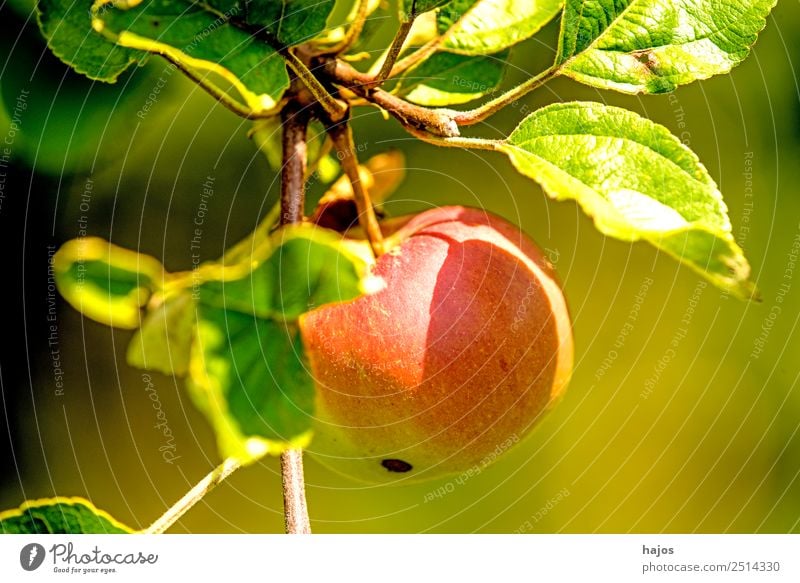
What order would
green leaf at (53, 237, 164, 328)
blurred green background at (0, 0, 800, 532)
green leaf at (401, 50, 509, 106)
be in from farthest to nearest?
blurred green background at (0, 0, 800, 532), green leaf at (401, 50, 509, 106), green leaf at (53, 237, 164, 328)

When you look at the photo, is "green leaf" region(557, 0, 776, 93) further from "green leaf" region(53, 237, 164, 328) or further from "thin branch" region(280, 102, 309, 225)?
"green leaf" region(53, 237, 164, 328)

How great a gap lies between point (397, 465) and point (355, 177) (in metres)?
0.18

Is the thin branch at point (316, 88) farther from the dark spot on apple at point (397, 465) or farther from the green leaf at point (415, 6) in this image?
the dark spot on apple at point (397, 465)

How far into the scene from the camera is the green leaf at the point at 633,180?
41cm

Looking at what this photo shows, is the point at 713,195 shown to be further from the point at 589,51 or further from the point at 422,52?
the point at 422,52

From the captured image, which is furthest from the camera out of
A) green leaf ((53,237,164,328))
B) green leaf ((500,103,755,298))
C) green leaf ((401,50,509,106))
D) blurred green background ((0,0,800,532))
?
blurred green background ((0,0,800,532))

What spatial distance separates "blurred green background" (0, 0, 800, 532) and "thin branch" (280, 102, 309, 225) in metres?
0.17

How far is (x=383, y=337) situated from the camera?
49cm

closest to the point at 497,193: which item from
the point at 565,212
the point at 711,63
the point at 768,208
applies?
the point at 565,212

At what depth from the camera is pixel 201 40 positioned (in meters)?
0.46

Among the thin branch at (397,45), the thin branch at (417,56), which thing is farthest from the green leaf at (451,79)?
the thin branch at (397,45)

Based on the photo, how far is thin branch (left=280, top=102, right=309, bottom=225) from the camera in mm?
497

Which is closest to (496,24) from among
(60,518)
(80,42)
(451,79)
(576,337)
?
(451,79)

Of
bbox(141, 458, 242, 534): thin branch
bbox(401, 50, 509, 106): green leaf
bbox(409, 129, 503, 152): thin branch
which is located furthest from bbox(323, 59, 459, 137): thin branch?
bbox(141, 458, 242, 534): thin branch
